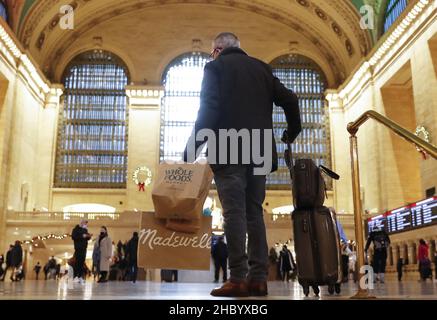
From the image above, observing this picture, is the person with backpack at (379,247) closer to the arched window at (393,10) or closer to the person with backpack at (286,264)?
the person with backpack at (286,264)

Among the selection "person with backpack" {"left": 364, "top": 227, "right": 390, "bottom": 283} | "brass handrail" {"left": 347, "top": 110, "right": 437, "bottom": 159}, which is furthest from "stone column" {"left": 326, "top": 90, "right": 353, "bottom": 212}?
"brass handrail" {"left": 347, "top": 110, "right": 437, "bottom": 159}

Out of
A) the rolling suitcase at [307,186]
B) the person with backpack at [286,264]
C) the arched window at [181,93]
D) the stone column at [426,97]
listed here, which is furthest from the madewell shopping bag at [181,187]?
the arched window at [181,93]

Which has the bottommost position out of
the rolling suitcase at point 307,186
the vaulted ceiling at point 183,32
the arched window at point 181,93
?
the rolling suitcase at point 307,186

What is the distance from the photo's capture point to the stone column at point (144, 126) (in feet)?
92.5

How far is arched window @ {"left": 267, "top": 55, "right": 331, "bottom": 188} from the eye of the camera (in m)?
29.2

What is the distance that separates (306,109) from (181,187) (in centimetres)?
2659

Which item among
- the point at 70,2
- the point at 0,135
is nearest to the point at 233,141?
the point at 0,135

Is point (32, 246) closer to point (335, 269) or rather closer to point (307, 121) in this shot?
point (307, 121)

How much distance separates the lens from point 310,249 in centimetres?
322

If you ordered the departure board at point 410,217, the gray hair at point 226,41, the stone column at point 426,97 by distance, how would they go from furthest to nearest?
the stone column at point 426,97 < the departure board at point 410,217 < the gray hair at point 226,41

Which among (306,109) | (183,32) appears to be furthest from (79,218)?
(306,109)

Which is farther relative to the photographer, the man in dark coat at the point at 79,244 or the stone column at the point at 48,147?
the stone column at the point at 48,147

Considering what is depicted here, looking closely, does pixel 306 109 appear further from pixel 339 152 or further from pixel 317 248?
pixel 317 248

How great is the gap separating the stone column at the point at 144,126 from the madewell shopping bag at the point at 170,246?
23898 mm
